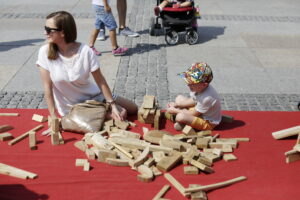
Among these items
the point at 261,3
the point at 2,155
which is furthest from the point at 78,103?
the point at 261,3

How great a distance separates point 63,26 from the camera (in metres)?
4.66

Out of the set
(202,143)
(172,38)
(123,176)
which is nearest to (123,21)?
(172,38)

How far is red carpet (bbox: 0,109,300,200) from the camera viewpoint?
154 inches

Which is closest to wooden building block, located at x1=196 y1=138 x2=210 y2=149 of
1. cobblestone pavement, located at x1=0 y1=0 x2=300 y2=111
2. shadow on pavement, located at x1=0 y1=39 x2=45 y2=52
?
cobblestone pavement, located at x1=0 y1=0 x2=300 y2=111

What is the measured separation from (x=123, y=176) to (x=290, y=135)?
221cm

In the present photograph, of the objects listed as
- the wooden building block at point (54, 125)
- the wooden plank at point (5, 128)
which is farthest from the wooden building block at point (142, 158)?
the wooden plank at point (5, 128)

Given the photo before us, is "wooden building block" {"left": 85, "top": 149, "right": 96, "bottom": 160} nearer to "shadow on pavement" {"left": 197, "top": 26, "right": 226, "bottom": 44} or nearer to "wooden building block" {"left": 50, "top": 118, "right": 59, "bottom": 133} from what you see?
"wooden building block" {"left": 50, "top": 118, "right": 59, "bottom": 133}

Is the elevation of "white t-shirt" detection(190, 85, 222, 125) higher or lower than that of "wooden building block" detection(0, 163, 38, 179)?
higher

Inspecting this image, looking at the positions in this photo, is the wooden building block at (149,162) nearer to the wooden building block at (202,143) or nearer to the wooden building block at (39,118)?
the wooden building block at (202,143)

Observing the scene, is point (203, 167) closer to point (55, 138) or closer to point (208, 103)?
point (208, 103)

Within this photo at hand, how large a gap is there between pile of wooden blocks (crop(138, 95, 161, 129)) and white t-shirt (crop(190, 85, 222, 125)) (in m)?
0.56

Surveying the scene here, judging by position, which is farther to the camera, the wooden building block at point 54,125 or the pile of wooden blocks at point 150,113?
the pile of wooden blocks at point 150,113

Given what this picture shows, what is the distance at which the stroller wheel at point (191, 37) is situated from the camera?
9016mm

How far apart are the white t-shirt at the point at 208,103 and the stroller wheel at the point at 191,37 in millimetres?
4200
